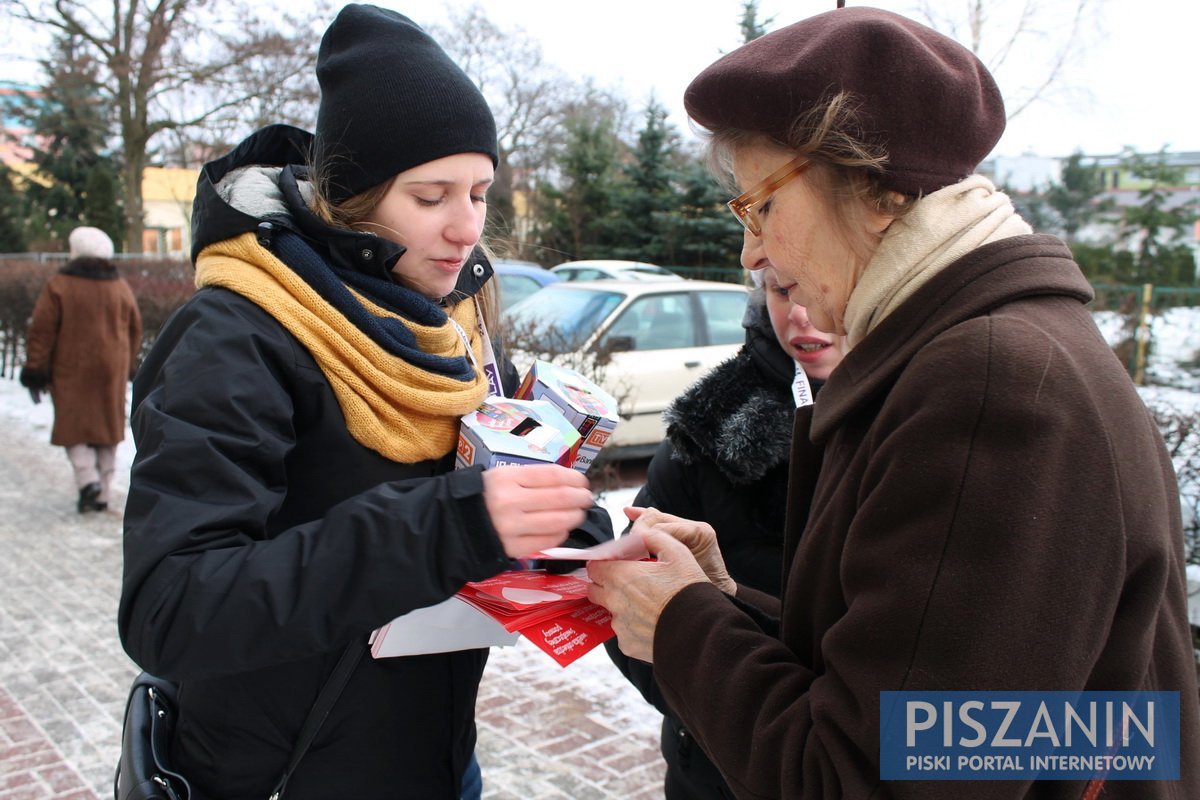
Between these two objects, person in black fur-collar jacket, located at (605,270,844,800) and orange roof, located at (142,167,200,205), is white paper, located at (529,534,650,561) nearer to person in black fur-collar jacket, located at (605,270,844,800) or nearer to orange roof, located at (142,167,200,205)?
person in black fur-collar jacket, located at (605,270,844,800)

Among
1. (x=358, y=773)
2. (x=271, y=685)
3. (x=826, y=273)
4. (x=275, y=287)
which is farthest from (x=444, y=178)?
(x=358, y=773)

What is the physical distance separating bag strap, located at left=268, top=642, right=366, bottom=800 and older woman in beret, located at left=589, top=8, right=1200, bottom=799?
46cm

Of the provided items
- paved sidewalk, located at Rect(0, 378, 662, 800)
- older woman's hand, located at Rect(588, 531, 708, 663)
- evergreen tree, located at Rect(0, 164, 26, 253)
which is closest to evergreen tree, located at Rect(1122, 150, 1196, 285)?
paved sidewalk, located at Rect(0, 378, 662, 800)

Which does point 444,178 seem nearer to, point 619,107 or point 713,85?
point 713,85

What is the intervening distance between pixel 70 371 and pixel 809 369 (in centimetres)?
660

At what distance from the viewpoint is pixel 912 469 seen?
1171 mm

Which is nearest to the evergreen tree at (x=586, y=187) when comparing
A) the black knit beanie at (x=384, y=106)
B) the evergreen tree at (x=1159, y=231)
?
the evergreen tree at (x=1159, y=231)

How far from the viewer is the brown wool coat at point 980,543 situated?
3.61ft

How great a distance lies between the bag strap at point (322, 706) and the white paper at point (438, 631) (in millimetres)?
43

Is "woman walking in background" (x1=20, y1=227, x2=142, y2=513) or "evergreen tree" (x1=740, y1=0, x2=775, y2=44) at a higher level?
"evergreen tree" (x1=740, y1=0, x2=775, y2=44)

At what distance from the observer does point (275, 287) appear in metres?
1.59

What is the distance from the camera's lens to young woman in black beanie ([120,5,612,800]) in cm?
137

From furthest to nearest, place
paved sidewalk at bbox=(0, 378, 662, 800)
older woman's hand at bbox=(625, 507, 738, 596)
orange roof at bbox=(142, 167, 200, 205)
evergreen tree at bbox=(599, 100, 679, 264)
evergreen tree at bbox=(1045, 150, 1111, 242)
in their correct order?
orange roof at bbox=(142, 167, 200, 205) < evergreen tree at bbox=(1045, 150, 1111, 242) < evergreen tree at bbox=(599, 100, 679, 264) < paved sidewalk at bbox=(0, 378, 662, 800) < older woman's hand at bbox=(625, 507, 738, 596)

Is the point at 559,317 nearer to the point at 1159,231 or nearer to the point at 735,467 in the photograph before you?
the point at 735,467
